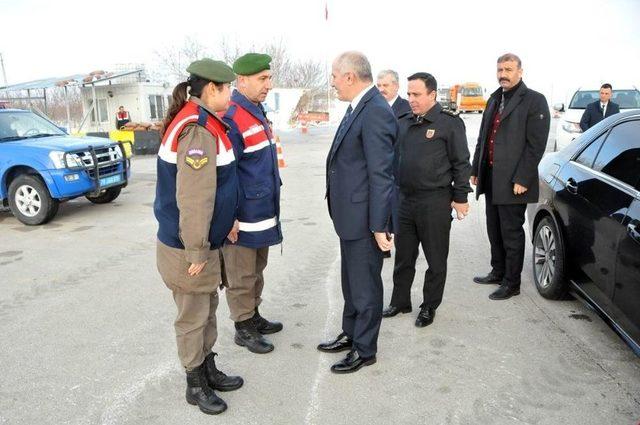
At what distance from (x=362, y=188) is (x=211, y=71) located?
1.09m

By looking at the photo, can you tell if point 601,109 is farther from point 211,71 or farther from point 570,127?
point 211,71

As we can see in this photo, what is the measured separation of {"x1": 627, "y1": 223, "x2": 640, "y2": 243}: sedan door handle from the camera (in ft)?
9.53

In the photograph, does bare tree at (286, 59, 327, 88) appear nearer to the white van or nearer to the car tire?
the white van

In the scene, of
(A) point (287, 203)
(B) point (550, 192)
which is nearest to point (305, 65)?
(A) point (287, 203)

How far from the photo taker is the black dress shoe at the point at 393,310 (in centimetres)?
415

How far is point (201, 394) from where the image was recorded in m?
2.93

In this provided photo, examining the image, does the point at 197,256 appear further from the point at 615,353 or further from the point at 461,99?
the point at 461,99

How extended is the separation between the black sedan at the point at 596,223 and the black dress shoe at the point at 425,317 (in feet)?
3.54

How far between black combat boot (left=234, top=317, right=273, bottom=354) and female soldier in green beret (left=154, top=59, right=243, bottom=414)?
59 cm

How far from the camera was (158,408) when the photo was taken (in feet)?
9.63

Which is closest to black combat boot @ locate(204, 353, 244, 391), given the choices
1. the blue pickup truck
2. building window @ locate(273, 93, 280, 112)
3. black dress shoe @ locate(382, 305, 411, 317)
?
black dress shoe @ locate(382, 305, 411, 317)

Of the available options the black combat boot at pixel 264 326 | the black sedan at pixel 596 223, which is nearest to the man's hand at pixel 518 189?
the black sedan at pixel 596 223

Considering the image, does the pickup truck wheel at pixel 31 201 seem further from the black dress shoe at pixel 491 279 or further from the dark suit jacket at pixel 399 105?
the black dress shoe at pixel 491 279

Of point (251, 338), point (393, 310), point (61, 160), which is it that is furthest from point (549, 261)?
point (61, 160)
